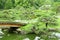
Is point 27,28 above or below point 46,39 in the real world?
above

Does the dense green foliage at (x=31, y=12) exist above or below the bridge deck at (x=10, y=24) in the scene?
above

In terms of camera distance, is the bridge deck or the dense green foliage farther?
the bridge deck

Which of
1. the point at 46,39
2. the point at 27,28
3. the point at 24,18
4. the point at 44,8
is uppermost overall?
the point at 44,8

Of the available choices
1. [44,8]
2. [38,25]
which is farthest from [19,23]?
[44,8]

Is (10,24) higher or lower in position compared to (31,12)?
lower

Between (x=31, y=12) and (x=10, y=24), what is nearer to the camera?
(x=10, y=24)

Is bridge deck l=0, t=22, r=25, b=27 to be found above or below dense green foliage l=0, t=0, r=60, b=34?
below

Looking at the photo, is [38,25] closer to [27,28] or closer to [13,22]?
[27,28]

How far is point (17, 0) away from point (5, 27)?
1340cm

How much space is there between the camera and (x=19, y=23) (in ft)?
130

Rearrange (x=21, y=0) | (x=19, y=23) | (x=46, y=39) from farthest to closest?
(x=21, y=0) < (x=19, y=23) < (x=46, y=39)

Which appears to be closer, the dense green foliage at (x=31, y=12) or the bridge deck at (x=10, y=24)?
the dense green foliage at (x=31, y=12)

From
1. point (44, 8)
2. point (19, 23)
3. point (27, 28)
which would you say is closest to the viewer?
point (27, 28)

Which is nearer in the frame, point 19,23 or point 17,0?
point 19,23
